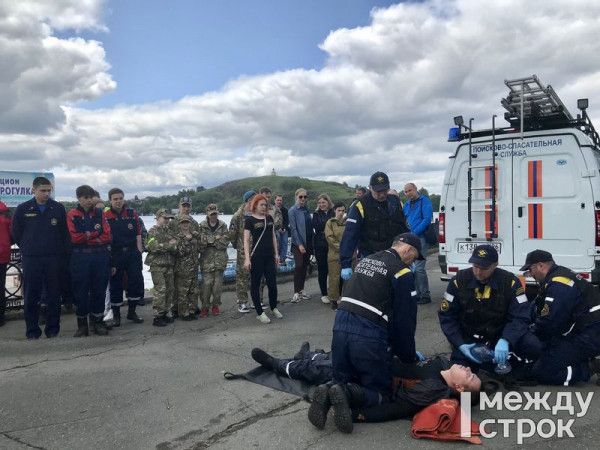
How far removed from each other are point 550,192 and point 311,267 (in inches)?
243

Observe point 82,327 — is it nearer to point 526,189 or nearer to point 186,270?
point 186,270

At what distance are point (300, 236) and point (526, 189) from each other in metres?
3.72

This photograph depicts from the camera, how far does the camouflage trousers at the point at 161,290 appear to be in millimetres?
6809

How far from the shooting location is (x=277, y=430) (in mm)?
3529

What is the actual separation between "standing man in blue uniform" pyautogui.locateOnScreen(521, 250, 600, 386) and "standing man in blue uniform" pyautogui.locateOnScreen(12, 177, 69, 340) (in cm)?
581

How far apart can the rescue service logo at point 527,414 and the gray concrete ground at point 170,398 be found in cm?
5

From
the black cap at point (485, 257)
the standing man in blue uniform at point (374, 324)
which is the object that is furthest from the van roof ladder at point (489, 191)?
the standing man in blue uniform at point (374, 324)

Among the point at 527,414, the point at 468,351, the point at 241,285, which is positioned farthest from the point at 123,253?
the point at 527,414

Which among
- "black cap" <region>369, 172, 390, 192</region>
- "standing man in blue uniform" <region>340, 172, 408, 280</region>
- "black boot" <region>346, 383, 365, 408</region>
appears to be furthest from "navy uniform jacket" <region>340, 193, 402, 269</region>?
"black boot" <region>346, 383, 365, 408</region>

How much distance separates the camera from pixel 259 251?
6988 mm

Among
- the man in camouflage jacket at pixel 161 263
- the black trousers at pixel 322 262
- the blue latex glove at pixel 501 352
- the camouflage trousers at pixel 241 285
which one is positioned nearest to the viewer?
the blue latex glove at pixel 501 352

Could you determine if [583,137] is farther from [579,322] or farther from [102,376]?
[102,376]

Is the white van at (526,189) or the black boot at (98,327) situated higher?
the white van at (526,189)

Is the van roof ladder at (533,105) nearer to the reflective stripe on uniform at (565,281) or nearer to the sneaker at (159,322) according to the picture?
the reflective stripe on uniform at (565,281)
